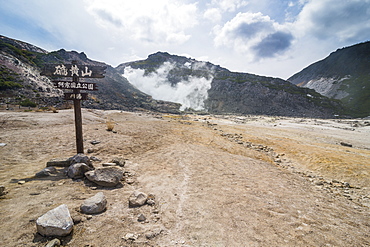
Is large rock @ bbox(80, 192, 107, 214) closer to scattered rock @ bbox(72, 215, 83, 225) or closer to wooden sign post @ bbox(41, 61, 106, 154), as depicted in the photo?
scattered rock @ bbox(72, 215, 83, 225)

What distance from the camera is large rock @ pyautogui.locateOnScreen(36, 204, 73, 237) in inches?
111

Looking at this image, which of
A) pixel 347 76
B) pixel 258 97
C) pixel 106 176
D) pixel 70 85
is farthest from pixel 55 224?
pixel 347 76

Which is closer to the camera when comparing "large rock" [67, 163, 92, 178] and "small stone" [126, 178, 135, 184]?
"large rock" [67, 163, 92, 178]

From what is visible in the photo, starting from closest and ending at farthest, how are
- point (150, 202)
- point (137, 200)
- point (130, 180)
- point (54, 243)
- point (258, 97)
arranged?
point (54, 243) < point (137, 200) < point (150, 202) < point (130, 180) < point (258, 97)

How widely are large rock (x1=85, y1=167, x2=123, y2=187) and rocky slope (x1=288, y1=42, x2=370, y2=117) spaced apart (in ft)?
368

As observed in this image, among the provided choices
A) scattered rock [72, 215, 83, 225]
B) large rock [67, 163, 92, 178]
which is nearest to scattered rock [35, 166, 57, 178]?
large rock [67, 163, 92, 178]

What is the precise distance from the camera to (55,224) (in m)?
2.90

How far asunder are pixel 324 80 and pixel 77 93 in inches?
6355

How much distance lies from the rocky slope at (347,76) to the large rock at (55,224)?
113490 mm

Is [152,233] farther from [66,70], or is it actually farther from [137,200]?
[66,70]

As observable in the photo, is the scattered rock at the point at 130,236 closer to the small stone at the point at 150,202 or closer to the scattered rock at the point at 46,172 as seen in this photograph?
the small stone at the point at 150,202

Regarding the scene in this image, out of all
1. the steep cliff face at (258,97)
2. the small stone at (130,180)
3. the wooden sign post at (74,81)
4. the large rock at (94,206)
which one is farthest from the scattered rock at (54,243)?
the steep cliff face at (258,97)

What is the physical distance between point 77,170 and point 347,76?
162068mm

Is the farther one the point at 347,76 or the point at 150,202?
the point at 347,76
